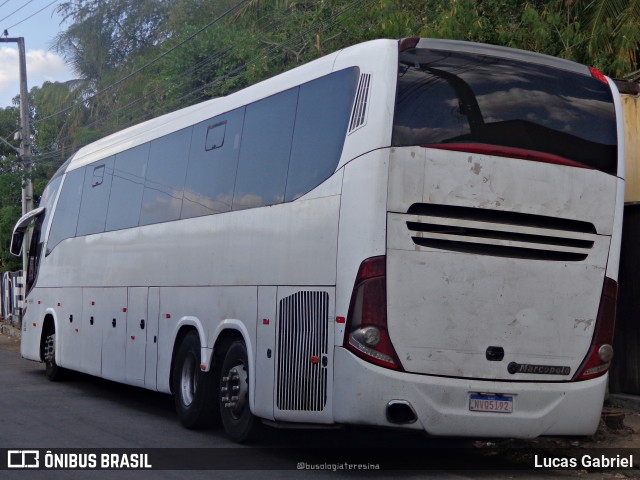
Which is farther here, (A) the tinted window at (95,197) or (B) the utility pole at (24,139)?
(B) the utility pole at (24,139)

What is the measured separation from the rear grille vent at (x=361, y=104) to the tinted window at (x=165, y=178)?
4.29 meters

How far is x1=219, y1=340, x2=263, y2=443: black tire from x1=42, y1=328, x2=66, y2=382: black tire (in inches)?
289

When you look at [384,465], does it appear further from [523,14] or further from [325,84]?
[523,14]

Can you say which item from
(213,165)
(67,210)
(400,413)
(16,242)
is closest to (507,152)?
(400,413)

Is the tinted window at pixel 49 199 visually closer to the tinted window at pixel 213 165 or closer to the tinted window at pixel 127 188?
the tinted window at pixel 127 188

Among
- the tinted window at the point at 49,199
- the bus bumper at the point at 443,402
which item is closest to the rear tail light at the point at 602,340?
the bus bumper at the point at 443,402

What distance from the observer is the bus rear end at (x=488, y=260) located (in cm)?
877

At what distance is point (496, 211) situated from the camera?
29.6 ft

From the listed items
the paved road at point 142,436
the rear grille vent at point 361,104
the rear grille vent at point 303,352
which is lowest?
the paved road at point 142,436

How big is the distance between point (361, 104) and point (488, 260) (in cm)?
177

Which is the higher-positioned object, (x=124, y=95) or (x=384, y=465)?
(x=124, y=95)

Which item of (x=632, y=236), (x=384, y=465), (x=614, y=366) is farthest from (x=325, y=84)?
(x=614, y=366)

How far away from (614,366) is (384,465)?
15.0ft

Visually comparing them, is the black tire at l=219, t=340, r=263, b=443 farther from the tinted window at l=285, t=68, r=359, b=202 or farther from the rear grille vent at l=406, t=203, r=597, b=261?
the rear grille vent at l=406, t=203, r=597, b=261
